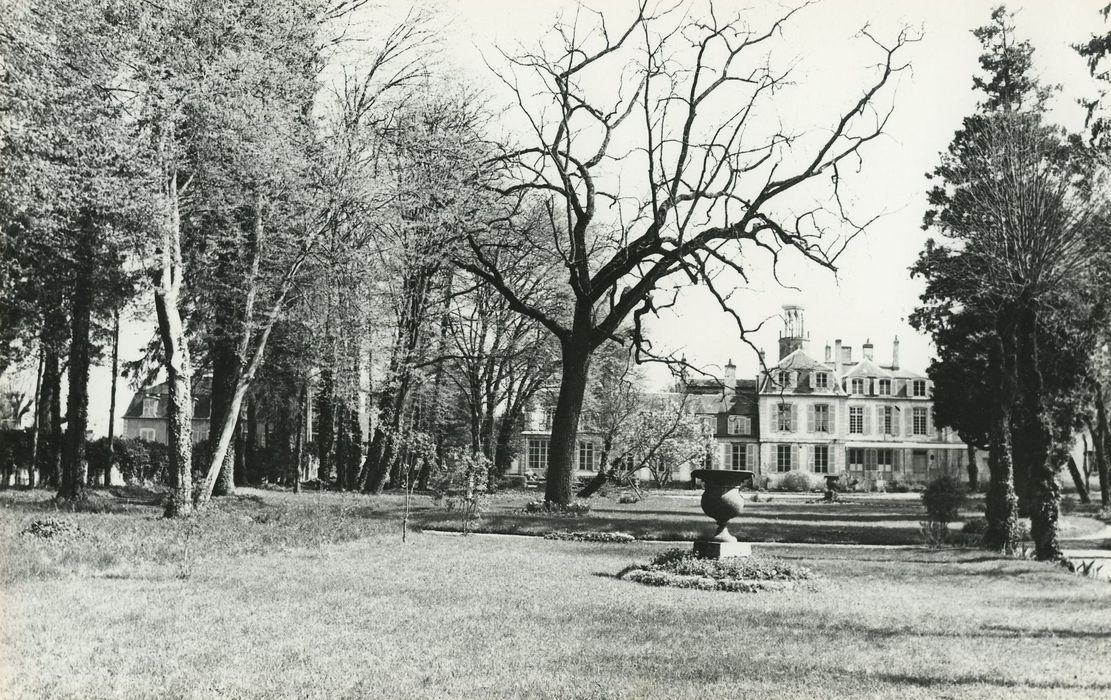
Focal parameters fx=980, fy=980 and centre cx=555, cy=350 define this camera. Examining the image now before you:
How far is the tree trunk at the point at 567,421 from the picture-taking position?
73.3 ft

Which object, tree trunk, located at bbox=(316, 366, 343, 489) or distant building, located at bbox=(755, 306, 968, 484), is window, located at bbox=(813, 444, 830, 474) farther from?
tree trunk, located at bbox=(316, 366, 343, 489)

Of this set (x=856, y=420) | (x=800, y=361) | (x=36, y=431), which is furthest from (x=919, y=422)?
(x=36, y=431)

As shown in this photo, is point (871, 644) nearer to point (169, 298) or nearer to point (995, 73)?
point (169, 298)

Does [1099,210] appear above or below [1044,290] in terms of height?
above

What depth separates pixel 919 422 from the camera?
63500mm

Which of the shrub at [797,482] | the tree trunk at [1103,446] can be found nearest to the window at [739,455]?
the shrub at [797,482]

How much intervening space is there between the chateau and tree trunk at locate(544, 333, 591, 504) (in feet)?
126

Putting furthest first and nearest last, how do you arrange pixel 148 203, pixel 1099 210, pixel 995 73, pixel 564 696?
pixel 995 73, pixel 1099 210, pixel 148 203, pixel 564 696

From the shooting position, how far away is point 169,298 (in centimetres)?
1678

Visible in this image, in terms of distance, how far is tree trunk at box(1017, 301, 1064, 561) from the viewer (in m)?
16.9

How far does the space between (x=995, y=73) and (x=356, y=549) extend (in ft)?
74.3

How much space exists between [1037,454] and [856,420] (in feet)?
154

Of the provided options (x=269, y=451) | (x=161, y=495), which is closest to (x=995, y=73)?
(x=161, y=495)

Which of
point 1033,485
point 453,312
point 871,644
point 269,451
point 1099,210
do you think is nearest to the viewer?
point 871,644
